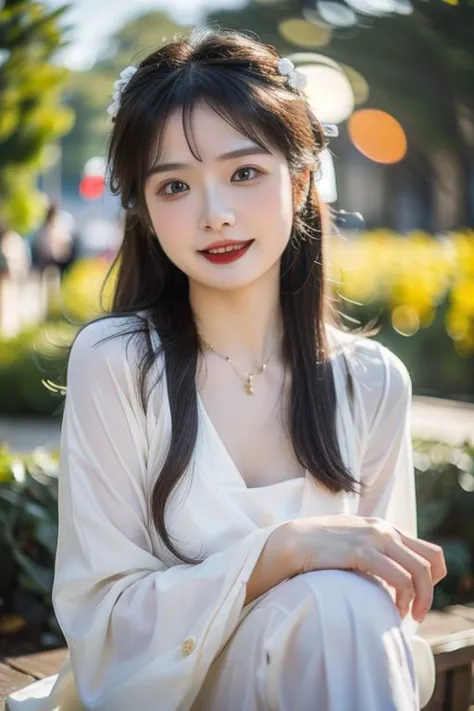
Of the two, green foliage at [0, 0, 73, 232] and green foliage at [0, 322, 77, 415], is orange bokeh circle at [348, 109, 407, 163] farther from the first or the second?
green foliage at [0, 322, 77, 415]

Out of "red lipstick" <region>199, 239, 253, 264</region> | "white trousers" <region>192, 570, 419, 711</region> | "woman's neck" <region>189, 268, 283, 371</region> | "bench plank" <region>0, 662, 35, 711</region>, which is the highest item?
"red lipstick" <region>199, 239, 253, 264</region>

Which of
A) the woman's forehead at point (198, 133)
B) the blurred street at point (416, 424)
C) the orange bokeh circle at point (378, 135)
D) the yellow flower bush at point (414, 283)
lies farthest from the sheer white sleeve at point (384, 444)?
the orange bokeh circle at point (378, 135)

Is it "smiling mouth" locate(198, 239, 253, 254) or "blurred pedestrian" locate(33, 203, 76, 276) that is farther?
"blurred pedestrian" locate(33, 203, 76, 276)

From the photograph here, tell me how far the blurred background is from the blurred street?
0.02 m

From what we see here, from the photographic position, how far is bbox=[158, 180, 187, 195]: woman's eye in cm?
224

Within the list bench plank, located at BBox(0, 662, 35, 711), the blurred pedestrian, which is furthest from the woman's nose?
the blurred pedestrian

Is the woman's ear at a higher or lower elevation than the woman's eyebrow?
lower

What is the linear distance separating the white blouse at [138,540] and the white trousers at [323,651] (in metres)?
0.06

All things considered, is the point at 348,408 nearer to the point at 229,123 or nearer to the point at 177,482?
the point at 177,482

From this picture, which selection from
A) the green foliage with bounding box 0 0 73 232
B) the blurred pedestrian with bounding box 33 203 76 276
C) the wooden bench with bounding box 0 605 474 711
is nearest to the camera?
the wooden bench with bounding box 0 605 474 711

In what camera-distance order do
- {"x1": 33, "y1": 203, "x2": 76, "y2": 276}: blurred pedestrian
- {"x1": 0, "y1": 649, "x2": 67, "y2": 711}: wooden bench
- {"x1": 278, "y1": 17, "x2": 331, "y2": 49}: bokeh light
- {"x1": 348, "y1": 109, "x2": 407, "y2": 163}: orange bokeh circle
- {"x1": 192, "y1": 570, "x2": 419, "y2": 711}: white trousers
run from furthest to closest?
1. {"x1": 348, "y1": 109, "x2": 407, "y2": 163}: orange bokeh circle
2. {"x1": 33, "y1": 203, "x2": 76, "y2": 276}: blurred pedestrian
3. {"x1": 278, "y1": 17, "x2": 331, "y2": 49}: bokeh light
4. {"x1": 0, "y1": 649, "x2": 67, "y2": 711}: wooden bench
5. {"x1": 192, "y1": 570, "x2": 419, "y2": 711}: white trousers

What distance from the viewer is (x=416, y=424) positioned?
8.03 meters

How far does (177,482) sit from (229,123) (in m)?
0.69

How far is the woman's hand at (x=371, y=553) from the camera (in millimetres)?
1938
